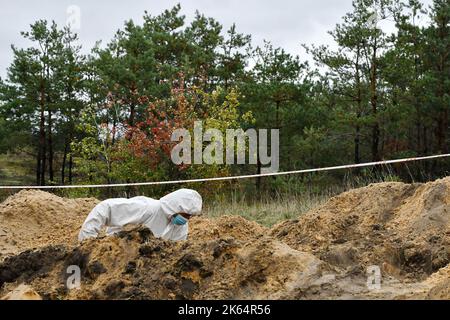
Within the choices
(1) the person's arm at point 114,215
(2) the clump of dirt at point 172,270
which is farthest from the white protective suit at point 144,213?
(2) the clump of dirt at point 172,270

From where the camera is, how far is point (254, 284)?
5.58 metres

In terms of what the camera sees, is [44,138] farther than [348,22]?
Yes

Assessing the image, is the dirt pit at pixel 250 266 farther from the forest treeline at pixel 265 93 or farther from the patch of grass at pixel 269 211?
the forest treeline at pixel 265 93

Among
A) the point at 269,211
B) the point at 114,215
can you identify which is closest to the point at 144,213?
the point at 114,215

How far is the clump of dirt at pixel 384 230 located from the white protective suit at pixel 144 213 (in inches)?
62.1

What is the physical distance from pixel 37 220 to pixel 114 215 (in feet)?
18.7

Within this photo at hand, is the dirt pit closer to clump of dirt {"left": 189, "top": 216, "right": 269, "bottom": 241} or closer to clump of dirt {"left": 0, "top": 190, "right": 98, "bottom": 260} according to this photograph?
clump of dirt {"left": 189, "top": 216, "right": 269, "bottom": 241}

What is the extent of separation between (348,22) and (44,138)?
16025 millimetres

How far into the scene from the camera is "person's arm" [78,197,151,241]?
7285 millimetres

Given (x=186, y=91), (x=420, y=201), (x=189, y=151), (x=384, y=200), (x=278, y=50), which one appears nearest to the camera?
(x=420, y=201)

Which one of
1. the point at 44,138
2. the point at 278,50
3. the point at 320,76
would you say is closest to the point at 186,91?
the point at 278,50
